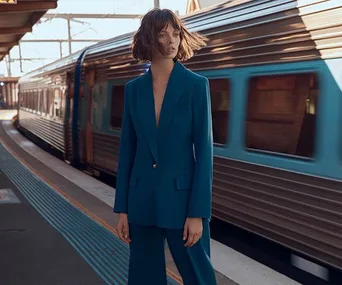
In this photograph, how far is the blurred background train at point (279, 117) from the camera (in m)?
3.90

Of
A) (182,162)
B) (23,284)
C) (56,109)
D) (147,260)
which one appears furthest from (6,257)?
(56,109)

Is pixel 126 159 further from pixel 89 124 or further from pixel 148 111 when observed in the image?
pixel 89 124

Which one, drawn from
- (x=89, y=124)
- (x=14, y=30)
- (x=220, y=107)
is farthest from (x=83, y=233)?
(x=14, y=30)

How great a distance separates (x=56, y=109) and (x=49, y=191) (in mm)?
6203

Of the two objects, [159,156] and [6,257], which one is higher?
[159,156]

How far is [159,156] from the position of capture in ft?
7.16

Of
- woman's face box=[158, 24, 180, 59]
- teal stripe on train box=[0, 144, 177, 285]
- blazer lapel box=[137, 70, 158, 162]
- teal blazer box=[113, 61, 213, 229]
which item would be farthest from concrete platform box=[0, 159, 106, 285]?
woman's face box=[158, 24, 180, 59]

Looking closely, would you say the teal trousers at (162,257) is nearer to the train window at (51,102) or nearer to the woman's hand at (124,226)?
the woman's hand at (124,226)

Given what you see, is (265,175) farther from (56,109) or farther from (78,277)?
(56,109)

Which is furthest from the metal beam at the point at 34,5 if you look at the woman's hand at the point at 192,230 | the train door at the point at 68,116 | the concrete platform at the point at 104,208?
the woman's hand at the point at 192,230

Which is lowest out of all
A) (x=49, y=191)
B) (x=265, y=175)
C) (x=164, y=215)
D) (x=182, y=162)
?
(x=49, y=191)

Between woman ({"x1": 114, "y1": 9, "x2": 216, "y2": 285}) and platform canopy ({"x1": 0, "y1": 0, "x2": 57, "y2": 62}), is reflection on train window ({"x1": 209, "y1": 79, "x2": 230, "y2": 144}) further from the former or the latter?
platform canopy ({"x1": 0, "y1": 0, "x2": 57, "y2": 62})

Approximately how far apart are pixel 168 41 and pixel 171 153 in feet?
1.49

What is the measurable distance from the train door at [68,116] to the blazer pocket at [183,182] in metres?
9.63
